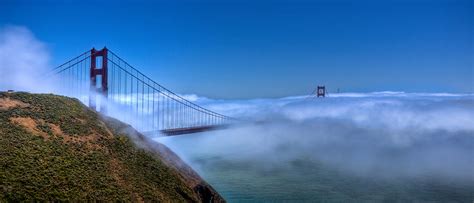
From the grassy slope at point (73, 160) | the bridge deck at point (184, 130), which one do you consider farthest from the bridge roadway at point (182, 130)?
the grassy slope at point (73, 160)

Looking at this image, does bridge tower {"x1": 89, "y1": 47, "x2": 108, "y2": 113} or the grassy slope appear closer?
the grassy slope

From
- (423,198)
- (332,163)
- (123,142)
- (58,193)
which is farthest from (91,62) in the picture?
(332,163)

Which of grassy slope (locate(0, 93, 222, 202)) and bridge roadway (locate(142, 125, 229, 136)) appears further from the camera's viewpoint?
bridge roadway (locate(142, 125, 229, 136))

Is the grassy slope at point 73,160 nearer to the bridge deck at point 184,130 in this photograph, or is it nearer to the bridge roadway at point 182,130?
the bridge roadway at point 182,130

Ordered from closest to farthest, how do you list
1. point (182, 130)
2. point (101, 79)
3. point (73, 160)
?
point (73, 160) < point (101, 79) < point (182, 130)

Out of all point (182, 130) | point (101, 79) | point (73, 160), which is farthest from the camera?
point (182, 130)

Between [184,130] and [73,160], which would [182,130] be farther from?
[73,160]

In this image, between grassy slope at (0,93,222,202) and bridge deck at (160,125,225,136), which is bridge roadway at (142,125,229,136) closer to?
bridge deck at (160,125,225,136)

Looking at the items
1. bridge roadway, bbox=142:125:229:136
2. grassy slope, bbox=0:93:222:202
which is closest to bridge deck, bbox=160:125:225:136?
bridge roadway, bbox=142:125:229:136

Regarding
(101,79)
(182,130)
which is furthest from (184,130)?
(101,79)
